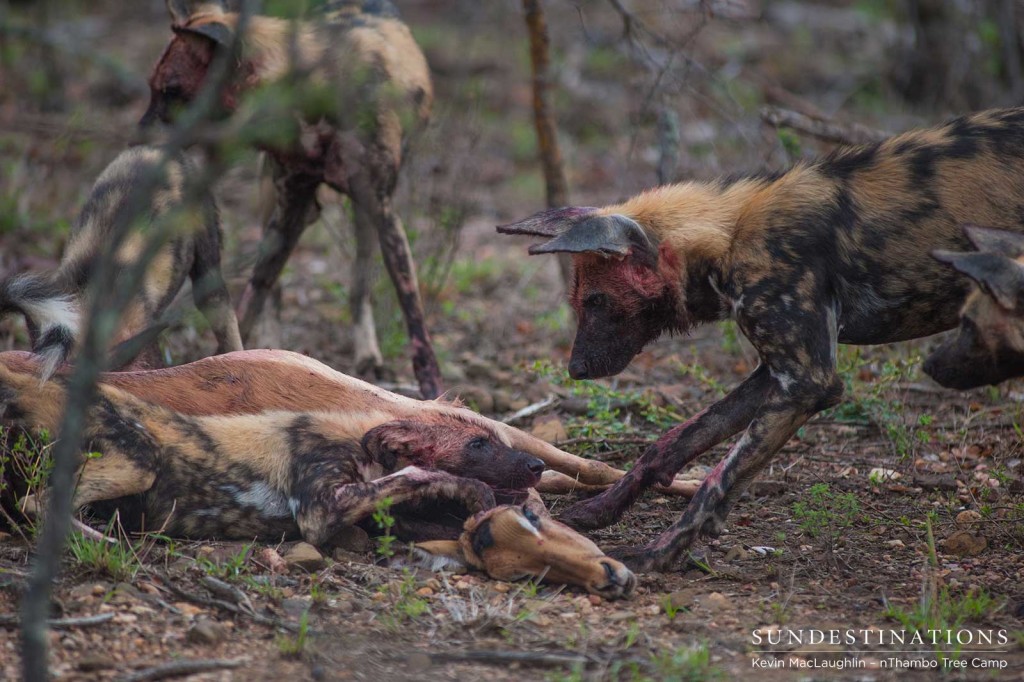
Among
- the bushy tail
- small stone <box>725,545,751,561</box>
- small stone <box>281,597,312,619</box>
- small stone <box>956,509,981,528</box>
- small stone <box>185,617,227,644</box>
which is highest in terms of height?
the bushy tail

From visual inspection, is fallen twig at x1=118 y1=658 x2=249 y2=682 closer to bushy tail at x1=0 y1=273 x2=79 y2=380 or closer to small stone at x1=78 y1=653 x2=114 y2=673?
small stone at x1=78 y1=653 x2=114 y2=673

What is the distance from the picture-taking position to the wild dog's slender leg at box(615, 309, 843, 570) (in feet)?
13.3

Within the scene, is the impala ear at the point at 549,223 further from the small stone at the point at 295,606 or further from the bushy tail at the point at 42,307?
the bushy tail at the point at 42,307

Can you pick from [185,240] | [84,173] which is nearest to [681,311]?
[185,240]

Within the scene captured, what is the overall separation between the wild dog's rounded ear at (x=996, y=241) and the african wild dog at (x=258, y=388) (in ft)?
5.96

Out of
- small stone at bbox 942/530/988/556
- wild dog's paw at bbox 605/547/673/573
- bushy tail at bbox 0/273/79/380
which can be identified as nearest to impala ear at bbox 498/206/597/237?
wild dog's paw at bbox 605/547/673/573

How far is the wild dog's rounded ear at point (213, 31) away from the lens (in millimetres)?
5473

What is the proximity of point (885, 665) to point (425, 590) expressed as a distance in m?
1.40

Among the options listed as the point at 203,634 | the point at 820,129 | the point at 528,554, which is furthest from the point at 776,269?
the point at 820,129

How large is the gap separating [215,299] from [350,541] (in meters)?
1.76

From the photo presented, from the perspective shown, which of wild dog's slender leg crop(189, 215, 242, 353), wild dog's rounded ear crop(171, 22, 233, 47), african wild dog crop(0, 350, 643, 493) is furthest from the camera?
wild dog's rounded ear crop(171, 22, 233, 47)

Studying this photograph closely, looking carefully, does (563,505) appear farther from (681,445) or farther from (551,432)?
(551,432)

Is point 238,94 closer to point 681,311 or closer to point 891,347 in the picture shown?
point 681,311

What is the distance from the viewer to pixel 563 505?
15.2ft
